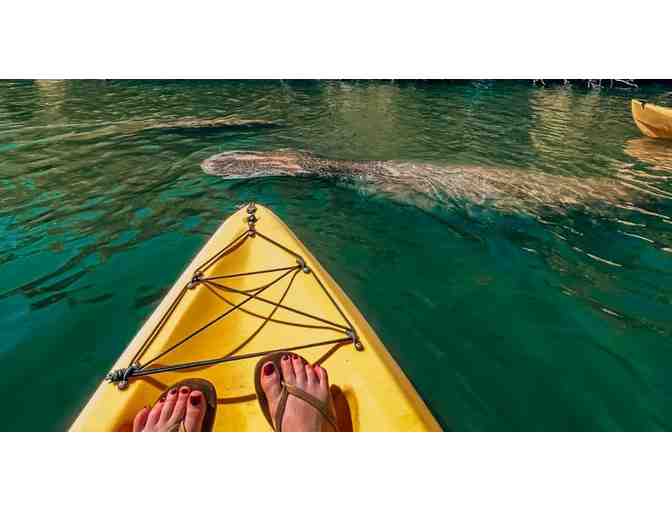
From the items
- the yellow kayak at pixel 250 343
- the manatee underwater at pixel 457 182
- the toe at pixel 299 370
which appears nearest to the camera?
the yellow kayak at pixel 250 343

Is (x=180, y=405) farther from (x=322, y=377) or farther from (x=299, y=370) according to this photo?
(x=322, y=377)

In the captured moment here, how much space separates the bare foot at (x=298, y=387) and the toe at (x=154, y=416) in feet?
2.31

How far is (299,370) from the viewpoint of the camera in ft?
9.32

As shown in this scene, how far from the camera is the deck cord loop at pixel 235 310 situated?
2.91 metres

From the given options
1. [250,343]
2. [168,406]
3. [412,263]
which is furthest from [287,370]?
[412,263]

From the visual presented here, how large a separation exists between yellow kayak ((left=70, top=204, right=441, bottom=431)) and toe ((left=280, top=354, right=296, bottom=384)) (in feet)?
0.63

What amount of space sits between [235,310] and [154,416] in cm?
136

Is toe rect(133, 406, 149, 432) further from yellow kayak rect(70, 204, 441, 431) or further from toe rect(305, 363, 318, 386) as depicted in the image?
toe rect(305, 363, 318, 386)

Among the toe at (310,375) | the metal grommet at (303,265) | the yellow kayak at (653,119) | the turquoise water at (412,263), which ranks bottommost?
the turquoise water at (412,263)

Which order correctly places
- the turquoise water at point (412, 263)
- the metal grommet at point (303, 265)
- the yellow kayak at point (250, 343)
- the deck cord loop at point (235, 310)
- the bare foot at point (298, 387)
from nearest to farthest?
the bare foot at point (298, 387) → the yellow kayak at point (250, 343) → the deck cord loop at point (235, 310) → the turquoise water at point (412, 263) → the metal grommet at point (303, 265)

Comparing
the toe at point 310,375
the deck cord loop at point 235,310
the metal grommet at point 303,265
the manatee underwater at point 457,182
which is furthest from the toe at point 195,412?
the manatee underwater at point 457,182

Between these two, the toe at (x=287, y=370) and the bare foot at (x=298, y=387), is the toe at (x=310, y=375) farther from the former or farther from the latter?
the toe at (x=287, y=370)

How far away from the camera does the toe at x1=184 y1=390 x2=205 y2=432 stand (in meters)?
2.49

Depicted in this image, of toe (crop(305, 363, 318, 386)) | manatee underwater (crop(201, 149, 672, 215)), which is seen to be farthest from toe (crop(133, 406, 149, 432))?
manatee underwater (crop(201, 149, 672, 215))
